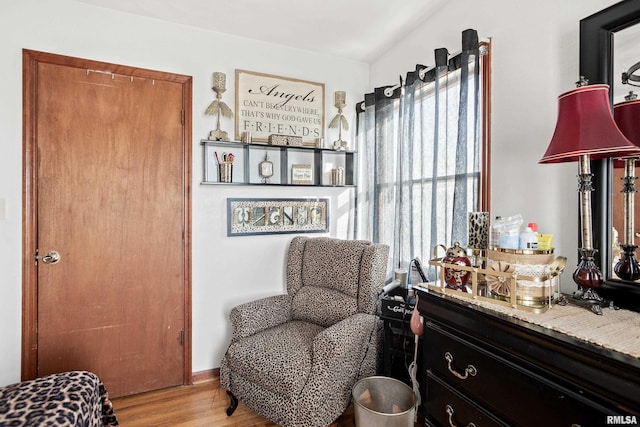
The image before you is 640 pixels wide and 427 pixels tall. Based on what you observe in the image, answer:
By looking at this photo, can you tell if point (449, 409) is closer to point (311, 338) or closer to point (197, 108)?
point (311, 338)

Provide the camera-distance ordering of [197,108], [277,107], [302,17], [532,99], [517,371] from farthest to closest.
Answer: [277,107] → [197,108] → [302,17] → [532,99] → [517,371]

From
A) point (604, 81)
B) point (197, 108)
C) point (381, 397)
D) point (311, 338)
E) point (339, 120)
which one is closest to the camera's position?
point (604, 81)

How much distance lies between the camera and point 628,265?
3.92 feet

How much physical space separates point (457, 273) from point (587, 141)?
62 centimetres

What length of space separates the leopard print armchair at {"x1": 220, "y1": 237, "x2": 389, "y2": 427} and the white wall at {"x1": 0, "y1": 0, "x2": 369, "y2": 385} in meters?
0.43

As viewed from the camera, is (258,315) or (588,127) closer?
(588,127)

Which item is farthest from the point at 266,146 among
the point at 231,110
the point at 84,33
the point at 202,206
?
the point at 84,33

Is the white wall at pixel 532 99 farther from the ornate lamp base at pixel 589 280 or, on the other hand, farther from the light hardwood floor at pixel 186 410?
the light hardwood floor at pixel 186 410

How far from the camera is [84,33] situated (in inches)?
87.7

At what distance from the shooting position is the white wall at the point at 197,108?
2.08 meters

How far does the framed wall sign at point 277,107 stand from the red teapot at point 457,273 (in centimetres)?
177

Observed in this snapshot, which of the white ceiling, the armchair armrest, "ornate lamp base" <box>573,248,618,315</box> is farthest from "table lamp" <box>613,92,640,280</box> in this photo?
the armchair armrest

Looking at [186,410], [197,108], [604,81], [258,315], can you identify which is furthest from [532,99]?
[186,410]

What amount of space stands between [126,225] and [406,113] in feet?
6.71
